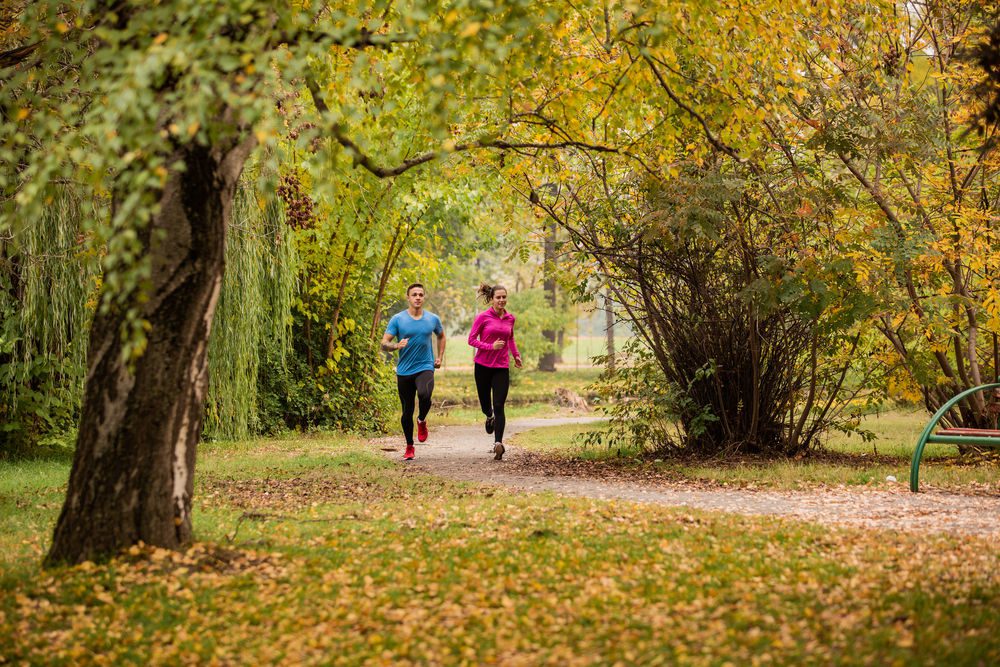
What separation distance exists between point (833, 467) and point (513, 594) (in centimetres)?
647

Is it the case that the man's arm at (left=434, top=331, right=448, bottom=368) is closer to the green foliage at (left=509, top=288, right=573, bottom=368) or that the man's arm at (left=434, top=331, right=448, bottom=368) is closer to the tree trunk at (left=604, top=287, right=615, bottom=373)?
the tree trunk at (left=604, top=287, right=615, bottom=373)

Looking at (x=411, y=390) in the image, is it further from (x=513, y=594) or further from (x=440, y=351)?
(x=513, y=594)

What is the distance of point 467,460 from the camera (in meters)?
12.0

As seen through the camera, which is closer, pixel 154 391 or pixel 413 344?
pixel 154 391

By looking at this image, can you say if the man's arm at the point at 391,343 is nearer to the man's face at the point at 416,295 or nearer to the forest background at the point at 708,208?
the man's face at the point at 416,295

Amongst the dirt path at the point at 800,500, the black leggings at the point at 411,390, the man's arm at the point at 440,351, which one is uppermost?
the man's arm at the point at 440,351

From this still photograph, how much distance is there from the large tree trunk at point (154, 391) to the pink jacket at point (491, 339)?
6544mm


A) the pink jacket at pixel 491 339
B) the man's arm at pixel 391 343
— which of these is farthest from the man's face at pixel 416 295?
the pink jacket at pixel 491 339

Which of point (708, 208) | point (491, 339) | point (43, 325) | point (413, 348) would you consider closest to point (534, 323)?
point (491, 339)

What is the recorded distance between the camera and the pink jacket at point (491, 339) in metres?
11.8

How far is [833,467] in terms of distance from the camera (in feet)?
33.8

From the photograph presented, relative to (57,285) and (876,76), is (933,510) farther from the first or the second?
(57,285)

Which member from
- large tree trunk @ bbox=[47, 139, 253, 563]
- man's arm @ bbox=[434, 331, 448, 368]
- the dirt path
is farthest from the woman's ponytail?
large tree trunk @ bbox=[47, 139, 253, 563]

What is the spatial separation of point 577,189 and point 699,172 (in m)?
1.85
